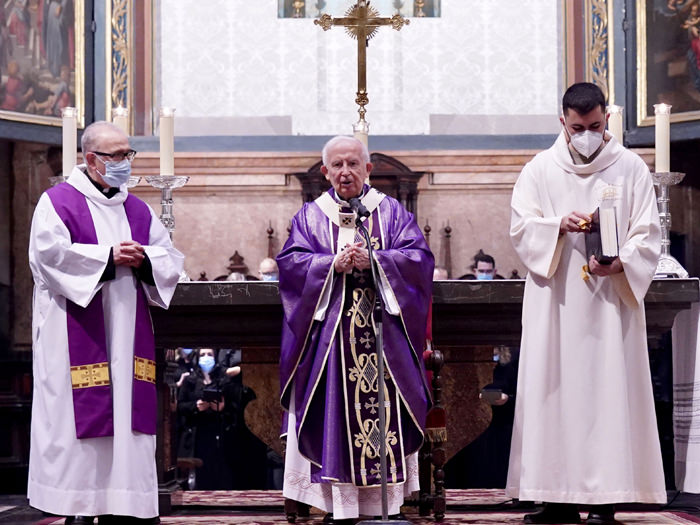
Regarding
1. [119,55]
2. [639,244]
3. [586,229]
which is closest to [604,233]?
[586,229]

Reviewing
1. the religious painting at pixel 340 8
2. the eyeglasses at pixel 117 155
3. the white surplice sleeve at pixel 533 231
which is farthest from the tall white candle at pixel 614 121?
the religious painting at pixel 340 8

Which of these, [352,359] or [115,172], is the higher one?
[115,172]

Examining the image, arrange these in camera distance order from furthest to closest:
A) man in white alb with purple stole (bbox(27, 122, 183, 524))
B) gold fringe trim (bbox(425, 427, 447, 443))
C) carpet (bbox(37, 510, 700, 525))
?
gold fringe trim (bbox(425, 427, 447, 443))
carpet (bbox(37, 510, 700, 525))
man in white alb with purple stole (bbox(27, 122, 183, 524))

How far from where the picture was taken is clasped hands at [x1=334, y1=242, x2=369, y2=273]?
5.32m

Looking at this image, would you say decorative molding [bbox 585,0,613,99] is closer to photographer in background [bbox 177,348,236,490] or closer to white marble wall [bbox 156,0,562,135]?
white marble wall [bbox 156,0,562,135]

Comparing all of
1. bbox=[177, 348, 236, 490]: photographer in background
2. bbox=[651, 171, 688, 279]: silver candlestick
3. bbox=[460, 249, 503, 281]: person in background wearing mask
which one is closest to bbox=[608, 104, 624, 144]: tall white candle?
bbox=[651, 171, 688, 279]: silver candlestick

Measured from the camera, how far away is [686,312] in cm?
615

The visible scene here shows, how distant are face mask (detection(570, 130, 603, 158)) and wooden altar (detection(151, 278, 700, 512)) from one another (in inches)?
34.1

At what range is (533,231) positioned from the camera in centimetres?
550

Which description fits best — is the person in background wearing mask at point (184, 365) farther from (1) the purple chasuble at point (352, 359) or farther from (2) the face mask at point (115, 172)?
(2) the face mask at point (115, 172)

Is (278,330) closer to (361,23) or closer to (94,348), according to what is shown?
(94,348)

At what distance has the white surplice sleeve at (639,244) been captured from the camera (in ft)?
17.7

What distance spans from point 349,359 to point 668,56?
5824 millimetres

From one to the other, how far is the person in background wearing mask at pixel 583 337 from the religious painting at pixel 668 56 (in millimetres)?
4698
